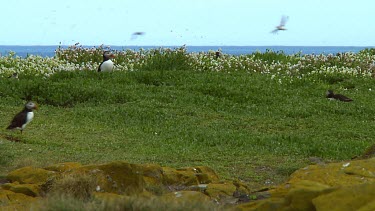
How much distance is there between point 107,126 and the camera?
19.8 metres

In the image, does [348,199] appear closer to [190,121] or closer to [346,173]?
[346,173]

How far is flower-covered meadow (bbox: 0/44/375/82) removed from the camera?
3209 cm

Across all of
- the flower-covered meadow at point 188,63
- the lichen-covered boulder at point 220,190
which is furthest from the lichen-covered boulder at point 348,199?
the flower-covered meadow at point 188,63

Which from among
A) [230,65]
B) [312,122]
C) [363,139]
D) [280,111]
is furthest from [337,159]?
[230,65]

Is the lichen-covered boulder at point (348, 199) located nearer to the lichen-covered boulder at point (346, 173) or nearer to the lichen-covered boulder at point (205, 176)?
the lichen-covered boulder at point (346, 173)

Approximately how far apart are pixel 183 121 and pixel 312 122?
13.4 feet

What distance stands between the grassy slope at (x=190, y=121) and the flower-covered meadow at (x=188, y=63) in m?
2.82

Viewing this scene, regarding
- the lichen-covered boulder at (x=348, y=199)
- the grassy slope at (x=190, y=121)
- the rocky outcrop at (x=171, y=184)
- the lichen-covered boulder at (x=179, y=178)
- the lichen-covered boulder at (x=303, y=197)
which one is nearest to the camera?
the lichen-covered boulder at (x=348, y=199)

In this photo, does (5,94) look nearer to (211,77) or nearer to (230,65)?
(211,77)

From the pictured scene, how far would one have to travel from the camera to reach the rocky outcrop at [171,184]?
26.9 feet

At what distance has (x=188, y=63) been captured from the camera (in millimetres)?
33062

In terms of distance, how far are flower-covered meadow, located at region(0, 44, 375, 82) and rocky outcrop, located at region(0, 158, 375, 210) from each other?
1793cm

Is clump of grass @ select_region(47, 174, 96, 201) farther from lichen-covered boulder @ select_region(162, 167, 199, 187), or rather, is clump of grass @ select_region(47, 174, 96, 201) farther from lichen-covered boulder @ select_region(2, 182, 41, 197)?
lichen-covered boulder @ select_region(162, 167, 199, 187)

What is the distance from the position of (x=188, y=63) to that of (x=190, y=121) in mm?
12808
